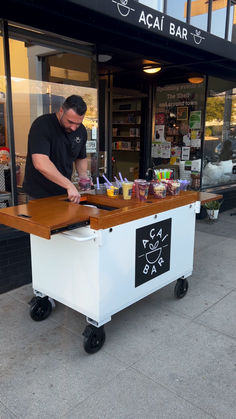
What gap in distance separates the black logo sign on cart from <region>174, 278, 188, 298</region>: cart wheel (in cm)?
40

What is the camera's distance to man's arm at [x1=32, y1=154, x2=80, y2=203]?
2686 millimetres

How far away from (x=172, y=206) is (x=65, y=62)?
2.60 metres

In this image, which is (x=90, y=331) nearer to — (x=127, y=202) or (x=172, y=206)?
(x=127, y=202)

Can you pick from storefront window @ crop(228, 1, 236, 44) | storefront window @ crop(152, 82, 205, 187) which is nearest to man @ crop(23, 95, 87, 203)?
storefront window @ crop(152, 82, 205, 187)

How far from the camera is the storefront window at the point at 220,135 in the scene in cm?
672

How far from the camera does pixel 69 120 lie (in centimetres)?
288

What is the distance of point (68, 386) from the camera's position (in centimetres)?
224

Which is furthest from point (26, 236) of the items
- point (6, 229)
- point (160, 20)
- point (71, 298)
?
point (160, 20)

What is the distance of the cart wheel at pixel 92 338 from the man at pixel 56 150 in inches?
38.6

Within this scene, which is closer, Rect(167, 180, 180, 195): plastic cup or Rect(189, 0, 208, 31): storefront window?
Rect(167, 180, 180, 195): plastic cup

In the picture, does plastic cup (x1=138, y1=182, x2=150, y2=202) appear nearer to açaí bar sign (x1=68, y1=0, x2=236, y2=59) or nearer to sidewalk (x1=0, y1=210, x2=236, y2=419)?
sidewalk (x1=0, y1=210, x2=236, y2=419)

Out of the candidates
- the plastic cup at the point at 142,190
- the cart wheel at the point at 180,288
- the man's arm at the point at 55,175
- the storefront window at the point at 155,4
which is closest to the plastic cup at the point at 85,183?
the man's arm at the point at 55,175

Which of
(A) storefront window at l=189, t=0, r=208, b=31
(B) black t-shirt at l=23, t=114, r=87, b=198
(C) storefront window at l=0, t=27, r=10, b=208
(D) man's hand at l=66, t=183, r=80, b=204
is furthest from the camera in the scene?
(A) storefront window at l=189, t=0, r=208, b=31

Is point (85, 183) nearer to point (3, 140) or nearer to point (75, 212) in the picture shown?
point (75, 212)
